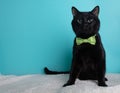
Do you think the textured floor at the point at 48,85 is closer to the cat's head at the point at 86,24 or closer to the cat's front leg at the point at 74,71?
the cat's front leg at the point at 74,71

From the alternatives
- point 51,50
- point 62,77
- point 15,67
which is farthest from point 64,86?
point 15,67

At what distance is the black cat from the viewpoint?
4.22ft

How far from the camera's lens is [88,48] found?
1.33m

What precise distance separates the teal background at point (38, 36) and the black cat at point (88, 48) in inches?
11.6

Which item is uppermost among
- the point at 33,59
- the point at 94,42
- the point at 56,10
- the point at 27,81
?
the point at 56,10

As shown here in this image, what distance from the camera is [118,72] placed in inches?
64.1

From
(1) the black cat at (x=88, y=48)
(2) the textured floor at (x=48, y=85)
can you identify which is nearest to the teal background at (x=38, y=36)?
(2) the textured floor at (x=48, y=85)

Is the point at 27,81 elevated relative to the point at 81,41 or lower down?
lower down

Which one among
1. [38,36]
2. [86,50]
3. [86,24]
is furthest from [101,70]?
[38,36]

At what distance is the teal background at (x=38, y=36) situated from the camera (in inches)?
64.7

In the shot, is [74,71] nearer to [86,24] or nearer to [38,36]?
[86,24]

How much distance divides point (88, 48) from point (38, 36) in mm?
469

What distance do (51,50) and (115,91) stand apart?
0.64 meters

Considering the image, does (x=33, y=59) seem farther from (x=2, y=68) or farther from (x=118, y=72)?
(x=118, y=72)
